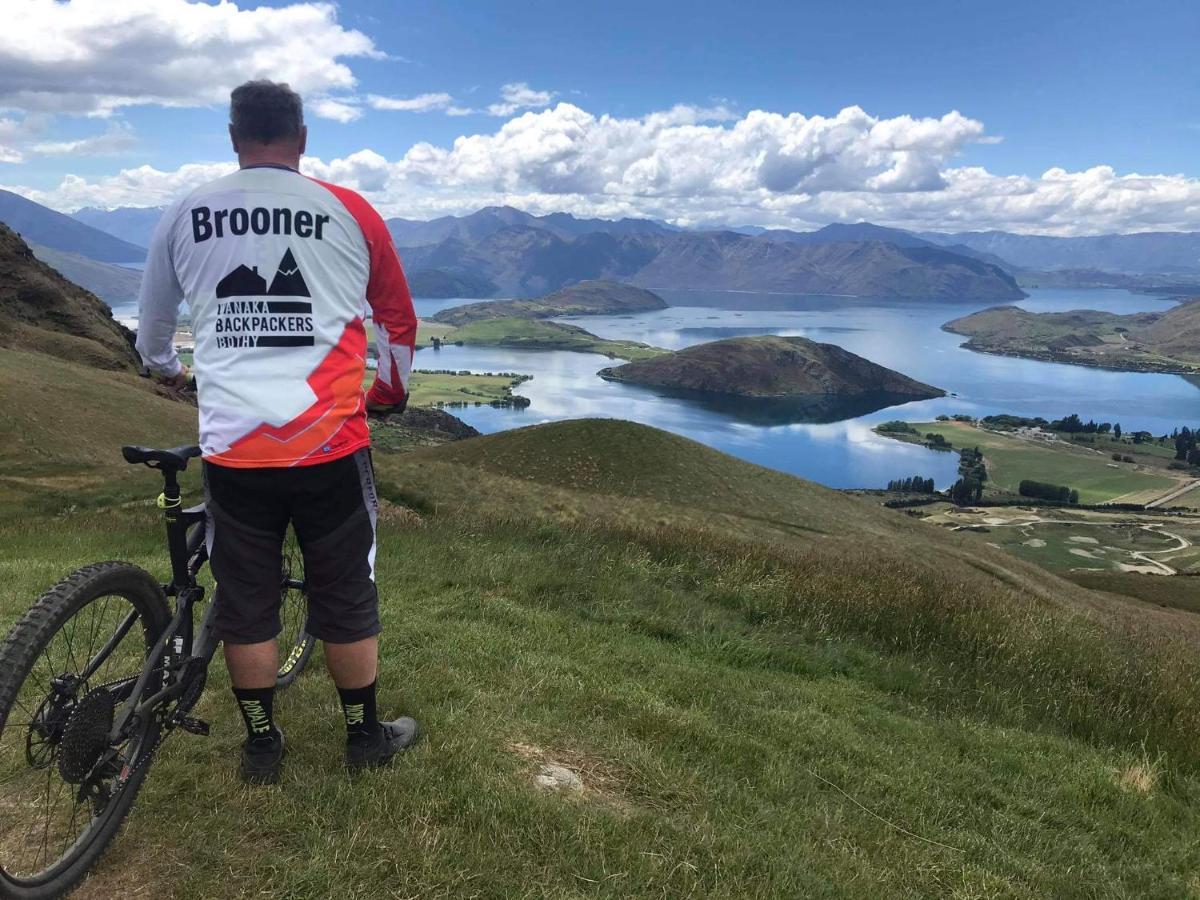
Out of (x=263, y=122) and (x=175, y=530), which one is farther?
(x=175, y=530)

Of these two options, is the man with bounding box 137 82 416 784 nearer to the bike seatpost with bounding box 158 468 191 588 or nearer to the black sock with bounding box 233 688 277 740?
the black sock with bounding box 233 688 277 740

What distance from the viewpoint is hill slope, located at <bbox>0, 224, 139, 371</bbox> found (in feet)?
204

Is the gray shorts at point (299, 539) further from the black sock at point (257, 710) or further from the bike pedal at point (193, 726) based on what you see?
the bike pedal at point (193, 726)

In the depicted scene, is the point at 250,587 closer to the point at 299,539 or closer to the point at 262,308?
the point at 299,539

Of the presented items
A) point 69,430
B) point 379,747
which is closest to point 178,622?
point 379,747

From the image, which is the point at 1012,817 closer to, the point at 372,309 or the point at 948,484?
the point at 372,309

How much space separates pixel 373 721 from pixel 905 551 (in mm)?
43090

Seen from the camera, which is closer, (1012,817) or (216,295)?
(216,295)

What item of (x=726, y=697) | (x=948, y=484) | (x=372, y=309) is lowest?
(x=948, y=484)

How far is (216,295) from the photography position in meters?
3.44

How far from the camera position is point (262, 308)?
3.39 meters

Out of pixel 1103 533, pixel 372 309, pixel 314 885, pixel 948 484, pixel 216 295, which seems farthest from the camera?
pixel 948 484

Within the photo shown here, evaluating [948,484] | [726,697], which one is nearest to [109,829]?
[726,697]

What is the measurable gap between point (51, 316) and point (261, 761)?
90847mm
